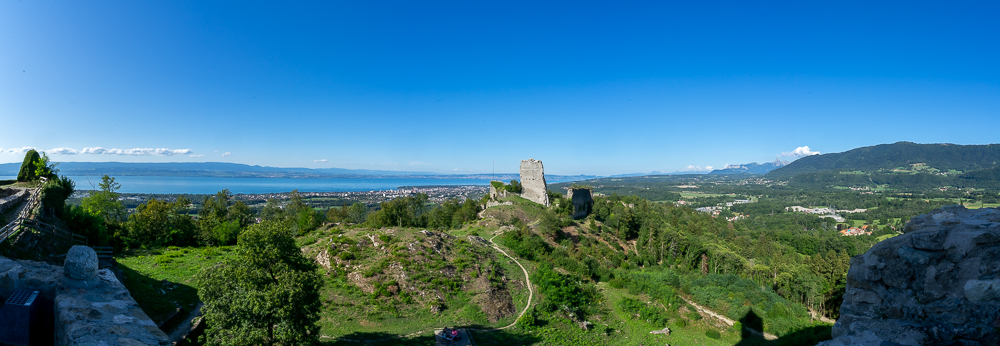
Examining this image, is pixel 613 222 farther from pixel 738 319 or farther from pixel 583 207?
pixel 738 319

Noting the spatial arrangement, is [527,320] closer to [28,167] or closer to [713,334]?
[713,334]

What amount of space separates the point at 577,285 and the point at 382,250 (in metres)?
13.0

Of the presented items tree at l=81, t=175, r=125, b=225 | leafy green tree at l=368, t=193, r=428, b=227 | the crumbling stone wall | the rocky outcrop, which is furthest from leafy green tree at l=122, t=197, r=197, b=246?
the rocky outcrop

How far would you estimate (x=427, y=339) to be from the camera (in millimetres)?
15227

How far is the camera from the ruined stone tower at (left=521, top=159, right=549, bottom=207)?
45.1 m

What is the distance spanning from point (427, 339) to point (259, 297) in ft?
25.1

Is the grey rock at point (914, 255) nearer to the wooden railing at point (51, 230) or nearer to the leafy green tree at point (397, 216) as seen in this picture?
the wooden railing at point (51, 230)

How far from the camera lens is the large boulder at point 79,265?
732 cm

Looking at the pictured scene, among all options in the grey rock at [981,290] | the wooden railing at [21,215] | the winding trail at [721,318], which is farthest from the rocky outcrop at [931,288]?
the wooden railing at [21,215]

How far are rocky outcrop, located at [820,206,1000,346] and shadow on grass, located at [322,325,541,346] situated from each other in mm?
11909

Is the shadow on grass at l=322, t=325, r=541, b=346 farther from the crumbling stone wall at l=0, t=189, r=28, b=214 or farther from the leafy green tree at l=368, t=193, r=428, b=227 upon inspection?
the leafy green tree at l=368, t=193, r=428, b=227

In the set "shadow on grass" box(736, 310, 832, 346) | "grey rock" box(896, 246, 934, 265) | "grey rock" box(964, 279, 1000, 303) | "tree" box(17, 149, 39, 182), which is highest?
"tree" box(17, 149, 39, 182)

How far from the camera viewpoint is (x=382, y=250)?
23172mm

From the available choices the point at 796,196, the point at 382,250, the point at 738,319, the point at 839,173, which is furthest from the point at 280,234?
the point at 839,173
